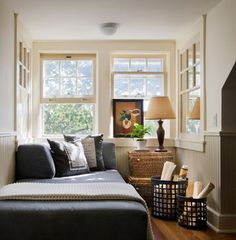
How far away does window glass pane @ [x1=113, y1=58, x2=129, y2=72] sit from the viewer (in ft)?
16.6

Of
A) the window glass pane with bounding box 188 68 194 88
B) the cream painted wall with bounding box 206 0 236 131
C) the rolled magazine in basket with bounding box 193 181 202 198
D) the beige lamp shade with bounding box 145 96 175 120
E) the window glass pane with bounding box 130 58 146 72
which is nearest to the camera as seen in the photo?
the cream painted wall with bounding box 206 0 236 131

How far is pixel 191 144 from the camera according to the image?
418cm

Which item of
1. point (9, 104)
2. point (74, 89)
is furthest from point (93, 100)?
point (9, 104)

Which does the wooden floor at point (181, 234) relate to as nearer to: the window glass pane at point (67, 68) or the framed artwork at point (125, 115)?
the framed artwork at point (125, 115)

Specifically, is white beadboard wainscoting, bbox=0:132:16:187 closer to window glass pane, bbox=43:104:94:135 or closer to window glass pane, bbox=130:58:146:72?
window glass pane, bbox=43:104:94:135

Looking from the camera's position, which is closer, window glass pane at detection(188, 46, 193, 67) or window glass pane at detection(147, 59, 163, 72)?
window glass pane at detection(188, 46, 193, 67)

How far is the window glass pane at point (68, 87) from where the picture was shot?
197 inches

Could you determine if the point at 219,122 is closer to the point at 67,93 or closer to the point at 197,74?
the point at 197,74

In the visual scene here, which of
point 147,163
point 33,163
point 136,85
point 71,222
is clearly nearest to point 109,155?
point 147,163

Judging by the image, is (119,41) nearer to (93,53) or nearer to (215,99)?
(93,53)

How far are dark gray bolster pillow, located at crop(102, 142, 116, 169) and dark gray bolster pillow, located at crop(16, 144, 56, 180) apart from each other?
0.84 m

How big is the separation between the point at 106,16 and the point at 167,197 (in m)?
2.09

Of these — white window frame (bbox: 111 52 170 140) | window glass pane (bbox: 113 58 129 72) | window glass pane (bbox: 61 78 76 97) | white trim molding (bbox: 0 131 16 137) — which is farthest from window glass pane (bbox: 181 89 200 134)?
white trim molding (bbox: 0 131 16 137)

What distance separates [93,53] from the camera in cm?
498
